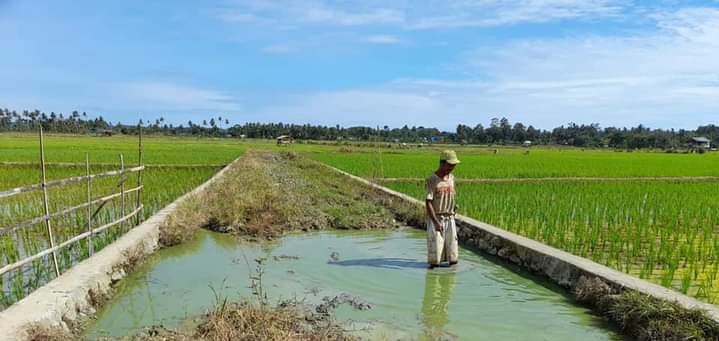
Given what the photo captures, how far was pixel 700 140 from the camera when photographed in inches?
2598

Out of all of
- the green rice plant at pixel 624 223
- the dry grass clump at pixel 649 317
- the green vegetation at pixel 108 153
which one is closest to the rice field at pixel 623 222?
the green rice plant at pixel 624 223

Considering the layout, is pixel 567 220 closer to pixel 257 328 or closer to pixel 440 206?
pixel 440 206

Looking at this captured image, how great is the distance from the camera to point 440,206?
208 inches

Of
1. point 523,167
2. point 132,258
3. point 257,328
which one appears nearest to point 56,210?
point 132,258

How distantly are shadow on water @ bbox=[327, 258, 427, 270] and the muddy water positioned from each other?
0.03 ft

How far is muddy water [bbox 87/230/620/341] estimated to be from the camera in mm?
3840

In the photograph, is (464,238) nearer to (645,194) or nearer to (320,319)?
(320,319)

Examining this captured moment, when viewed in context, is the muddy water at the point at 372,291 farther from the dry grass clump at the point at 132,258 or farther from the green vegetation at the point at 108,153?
the green vegetation at the point at 108,153

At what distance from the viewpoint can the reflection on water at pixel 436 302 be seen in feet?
12.5

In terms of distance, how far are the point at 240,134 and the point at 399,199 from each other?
8279 cm

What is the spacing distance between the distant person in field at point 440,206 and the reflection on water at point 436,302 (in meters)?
0.20

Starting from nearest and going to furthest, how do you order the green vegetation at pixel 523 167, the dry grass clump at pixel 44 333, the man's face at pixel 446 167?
the dry grass clump at pixel 44 333
the man's face at pixel 446 167
the green vegetation at pixel 523 167

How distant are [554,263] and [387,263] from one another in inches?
67.2

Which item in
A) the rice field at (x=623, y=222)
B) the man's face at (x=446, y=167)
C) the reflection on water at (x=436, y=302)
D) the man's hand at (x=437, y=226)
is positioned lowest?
the reflection on water at (x=436, y=302)
